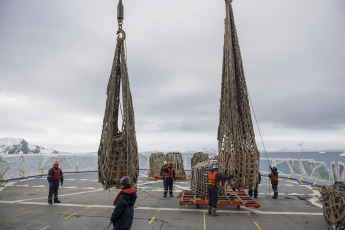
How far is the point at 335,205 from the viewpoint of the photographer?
618 cm

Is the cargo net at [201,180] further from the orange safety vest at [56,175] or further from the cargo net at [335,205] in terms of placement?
the orange safety vest at [56,175]

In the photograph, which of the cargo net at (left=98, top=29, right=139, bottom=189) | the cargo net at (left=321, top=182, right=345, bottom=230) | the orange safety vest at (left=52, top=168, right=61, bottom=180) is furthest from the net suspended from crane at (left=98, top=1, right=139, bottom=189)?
the cargo net at (left=321, top=182, right=345, bottom=230)

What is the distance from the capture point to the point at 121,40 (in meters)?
6.78

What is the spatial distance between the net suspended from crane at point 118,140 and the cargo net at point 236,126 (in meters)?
3.07

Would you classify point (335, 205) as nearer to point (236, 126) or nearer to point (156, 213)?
point (236, 126)

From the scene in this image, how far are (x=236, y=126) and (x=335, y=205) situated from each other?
3.94 meters

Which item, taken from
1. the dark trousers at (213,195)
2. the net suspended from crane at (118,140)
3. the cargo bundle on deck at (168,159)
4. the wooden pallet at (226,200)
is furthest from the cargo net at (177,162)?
the net suspended from crane at (118,140)

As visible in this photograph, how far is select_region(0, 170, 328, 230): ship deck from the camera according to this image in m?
7.07

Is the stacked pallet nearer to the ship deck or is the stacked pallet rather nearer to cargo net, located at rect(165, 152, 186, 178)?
the ship deck

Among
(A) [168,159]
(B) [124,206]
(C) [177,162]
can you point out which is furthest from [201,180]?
(A) [168,159]

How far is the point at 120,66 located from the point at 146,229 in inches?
221

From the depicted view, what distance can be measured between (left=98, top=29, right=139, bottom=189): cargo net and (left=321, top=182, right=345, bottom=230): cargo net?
6.39 meters

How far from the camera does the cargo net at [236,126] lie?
6223 millimetres

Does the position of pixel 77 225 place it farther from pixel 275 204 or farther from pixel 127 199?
pixel 275 204
